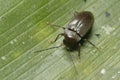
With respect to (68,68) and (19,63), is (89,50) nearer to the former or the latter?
(68,68)

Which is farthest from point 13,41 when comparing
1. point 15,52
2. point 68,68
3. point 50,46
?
point 68,68

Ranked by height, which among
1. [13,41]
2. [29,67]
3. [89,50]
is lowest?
[89,50]

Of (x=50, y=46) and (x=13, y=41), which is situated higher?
(x=13, y=41)

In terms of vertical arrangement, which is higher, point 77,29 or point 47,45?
point 47,45
